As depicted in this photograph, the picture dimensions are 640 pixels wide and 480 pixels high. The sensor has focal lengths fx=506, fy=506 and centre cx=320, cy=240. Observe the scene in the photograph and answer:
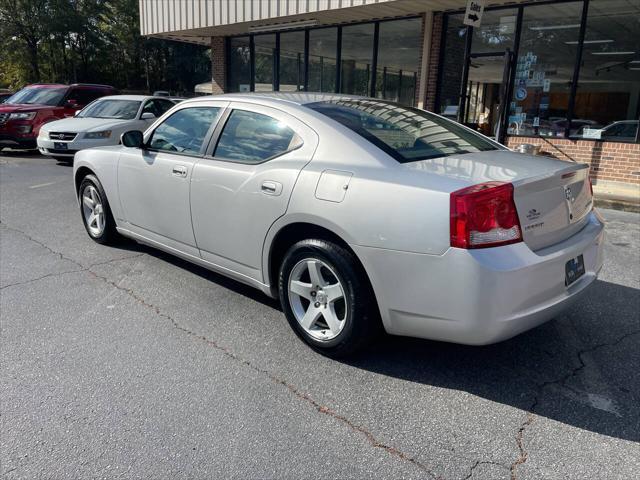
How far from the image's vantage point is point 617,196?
8.84 m

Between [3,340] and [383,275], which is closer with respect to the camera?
[383,275]

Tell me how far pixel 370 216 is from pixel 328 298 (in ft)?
2.06

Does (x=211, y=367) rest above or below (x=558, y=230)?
below

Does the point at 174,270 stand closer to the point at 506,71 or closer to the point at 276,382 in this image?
the point at 276,382

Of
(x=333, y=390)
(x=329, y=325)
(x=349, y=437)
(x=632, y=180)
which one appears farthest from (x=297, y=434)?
(x=632, y=180)

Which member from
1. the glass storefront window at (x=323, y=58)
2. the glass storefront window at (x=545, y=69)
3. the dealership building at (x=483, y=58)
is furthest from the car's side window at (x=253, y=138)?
the glass storefront window at (x=323, y=58)

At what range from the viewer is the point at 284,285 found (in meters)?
3.30

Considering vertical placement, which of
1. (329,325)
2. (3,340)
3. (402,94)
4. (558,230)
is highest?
(402,94)

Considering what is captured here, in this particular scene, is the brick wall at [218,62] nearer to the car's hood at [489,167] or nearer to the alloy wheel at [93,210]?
the alloy wheel at [93,210]

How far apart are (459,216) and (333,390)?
1183 mm

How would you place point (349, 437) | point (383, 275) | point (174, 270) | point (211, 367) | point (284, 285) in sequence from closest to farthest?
1. point (349, 437)
2. point (383, 275)
3. point (211, 367)
4. point (284, 285)
5. point (174, 270)

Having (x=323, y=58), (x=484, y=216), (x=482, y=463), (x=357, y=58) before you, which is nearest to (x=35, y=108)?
(x=323, y=58)

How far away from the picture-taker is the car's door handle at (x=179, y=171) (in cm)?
388

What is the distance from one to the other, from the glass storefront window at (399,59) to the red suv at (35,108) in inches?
332
